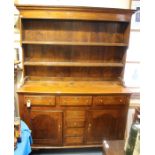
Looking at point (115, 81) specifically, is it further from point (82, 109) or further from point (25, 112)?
point (25, 112)

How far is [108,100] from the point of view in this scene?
236 centimetres

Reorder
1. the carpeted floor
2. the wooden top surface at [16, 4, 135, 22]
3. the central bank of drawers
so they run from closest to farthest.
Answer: the wooden top surface at [16, 4, 135, 22]
the central bank of drawers
the carpeted floor

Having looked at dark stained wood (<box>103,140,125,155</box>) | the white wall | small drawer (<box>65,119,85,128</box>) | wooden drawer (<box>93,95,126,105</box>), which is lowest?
small drawer (<box>65,119,85,128</box>)

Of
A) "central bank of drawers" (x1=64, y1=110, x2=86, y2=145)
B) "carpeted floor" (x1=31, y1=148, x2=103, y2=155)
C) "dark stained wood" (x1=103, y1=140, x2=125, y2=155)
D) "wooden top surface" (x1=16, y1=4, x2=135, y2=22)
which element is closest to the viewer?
"dark stained wood" (x1=103, y1=140, x2=125, y2=155)

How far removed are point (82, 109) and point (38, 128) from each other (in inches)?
23.8

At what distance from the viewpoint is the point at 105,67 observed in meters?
2.72

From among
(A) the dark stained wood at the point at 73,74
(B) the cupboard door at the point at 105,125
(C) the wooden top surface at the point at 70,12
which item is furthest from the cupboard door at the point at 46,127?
(C) the wooden top surface at the point at 70,12

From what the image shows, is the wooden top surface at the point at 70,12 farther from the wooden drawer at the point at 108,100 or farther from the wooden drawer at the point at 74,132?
the wooden drawer at the point at 74,132

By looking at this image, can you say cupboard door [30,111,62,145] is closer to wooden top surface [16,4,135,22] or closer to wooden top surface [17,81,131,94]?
wooden top surface [17,81,131,94]

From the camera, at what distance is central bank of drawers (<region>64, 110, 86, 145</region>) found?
7.75 ft

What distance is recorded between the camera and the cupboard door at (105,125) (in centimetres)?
241

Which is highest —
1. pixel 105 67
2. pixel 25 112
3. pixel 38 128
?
pixel 105 67

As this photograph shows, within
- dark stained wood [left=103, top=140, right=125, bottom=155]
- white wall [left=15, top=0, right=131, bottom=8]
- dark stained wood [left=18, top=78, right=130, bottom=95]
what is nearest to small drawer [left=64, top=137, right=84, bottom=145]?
dark stained wood [left=18, top=78, right=130, bottom=95]
